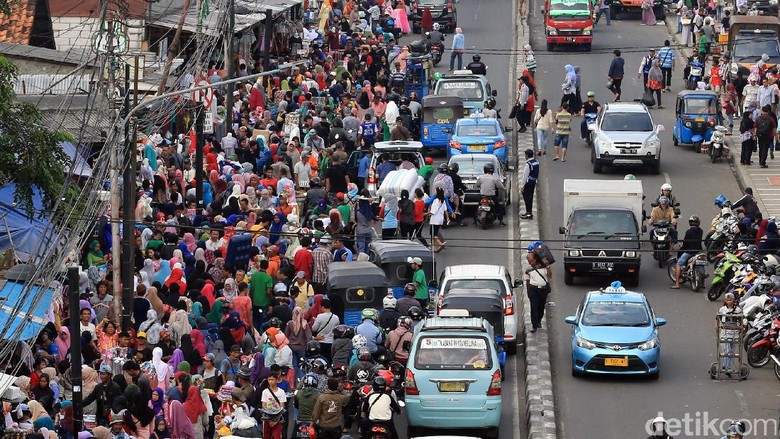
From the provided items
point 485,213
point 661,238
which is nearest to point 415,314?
point 661,238

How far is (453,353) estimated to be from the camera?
2841 centimetres

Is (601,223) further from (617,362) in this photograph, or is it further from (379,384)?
(379,384)

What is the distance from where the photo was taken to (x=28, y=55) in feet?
139

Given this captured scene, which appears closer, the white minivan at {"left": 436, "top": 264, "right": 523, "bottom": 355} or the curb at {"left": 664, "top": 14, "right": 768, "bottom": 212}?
the white minivan at {"left": 436, "top": 264, "right": 523, "bottom": 355}

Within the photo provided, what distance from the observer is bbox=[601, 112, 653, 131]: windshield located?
4506 cm

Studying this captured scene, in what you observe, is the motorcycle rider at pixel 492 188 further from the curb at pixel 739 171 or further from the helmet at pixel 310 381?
the helmet at pixel 310 381

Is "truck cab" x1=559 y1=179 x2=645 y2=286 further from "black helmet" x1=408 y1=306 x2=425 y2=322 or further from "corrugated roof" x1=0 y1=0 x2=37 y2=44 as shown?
"corrugated roof" x1=0 y1=0 x2=37 y2=44

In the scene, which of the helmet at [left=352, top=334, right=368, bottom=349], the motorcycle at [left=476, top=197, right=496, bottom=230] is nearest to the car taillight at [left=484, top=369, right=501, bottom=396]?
the helmet at [left=352, top=334, right=368, bottom=349]

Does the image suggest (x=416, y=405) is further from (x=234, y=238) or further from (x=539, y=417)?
(x=234, y=238)

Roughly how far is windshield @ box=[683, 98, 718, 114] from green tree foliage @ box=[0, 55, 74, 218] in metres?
22.0

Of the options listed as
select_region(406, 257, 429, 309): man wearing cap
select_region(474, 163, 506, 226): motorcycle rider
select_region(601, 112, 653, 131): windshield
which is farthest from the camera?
select_region(601, 112, 653, 131): windshield

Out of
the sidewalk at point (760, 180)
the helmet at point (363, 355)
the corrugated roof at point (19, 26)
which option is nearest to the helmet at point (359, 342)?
the helmet at point (363, 355)

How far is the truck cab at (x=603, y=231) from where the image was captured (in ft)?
121

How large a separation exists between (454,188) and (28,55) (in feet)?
34.6
